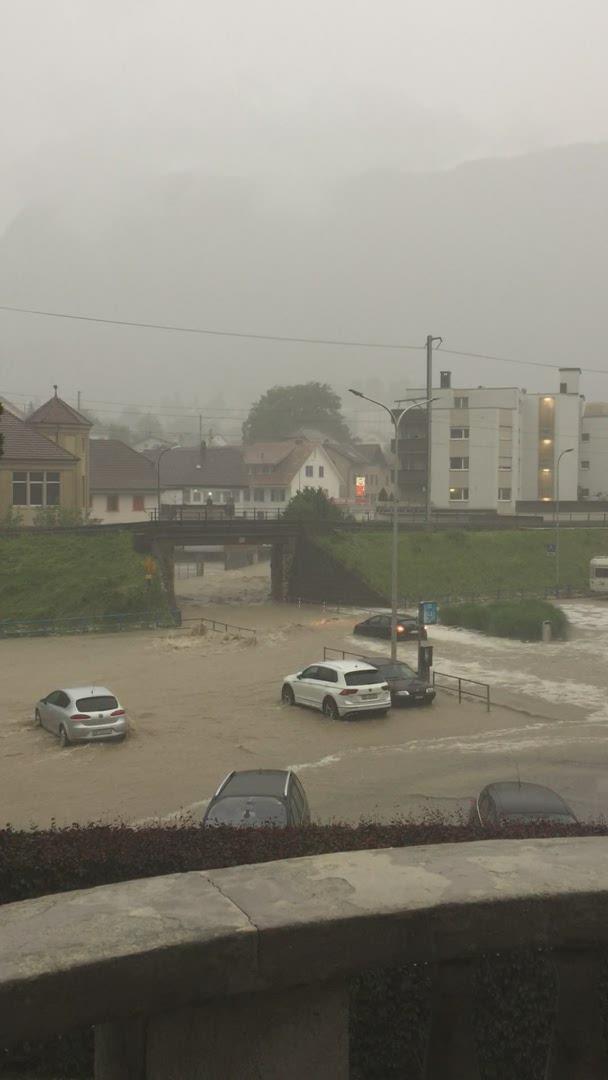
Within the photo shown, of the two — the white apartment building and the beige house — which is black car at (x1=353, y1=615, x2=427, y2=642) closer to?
the beige house

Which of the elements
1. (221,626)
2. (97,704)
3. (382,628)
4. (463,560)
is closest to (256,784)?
(97,704)

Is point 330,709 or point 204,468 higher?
point 204,468

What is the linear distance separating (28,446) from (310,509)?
19.8 m

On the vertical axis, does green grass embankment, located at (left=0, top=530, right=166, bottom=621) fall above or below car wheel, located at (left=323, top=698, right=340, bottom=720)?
above

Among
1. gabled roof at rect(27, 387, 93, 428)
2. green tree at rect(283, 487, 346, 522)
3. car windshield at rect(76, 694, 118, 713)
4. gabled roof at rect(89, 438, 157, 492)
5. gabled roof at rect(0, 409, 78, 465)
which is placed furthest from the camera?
gabled roof at rect(89, 438, 157, 492)

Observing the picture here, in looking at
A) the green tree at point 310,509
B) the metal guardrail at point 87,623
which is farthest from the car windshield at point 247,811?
the green tree at point 310,509

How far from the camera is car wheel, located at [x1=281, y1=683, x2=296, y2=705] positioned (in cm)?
3044

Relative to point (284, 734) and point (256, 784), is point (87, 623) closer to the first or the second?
point (284, 734)

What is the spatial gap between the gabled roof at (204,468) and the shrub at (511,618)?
182 feet

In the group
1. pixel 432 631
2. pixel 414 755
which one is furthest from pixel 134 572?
pixel 414 755

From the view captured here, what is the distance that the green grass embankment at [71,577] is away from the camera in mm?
50844

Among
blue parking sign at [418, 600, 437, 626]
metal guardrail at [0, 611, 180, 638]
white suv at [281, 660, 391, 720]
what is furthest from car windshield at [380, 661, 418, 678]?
metal guardrail at [0, 611, 180, 638]

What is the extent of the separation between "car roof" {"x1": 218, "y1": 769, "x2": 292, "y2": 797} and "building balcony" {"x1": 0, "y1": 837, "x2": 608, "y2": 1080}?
10683mm

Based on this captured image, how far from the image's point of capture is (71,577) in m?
53.0
